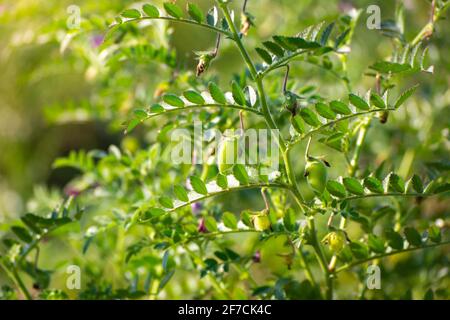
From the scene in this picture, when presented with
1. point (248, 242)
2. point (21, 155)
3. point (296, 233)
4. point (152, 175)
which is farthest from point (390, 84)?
point (21, 155)

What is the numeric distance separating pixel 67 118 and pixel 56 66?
112mm

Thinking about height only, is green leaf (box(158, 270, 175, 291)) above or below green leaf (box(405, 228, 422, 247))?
below

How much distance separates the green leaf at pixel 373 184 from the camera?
0.74 meters

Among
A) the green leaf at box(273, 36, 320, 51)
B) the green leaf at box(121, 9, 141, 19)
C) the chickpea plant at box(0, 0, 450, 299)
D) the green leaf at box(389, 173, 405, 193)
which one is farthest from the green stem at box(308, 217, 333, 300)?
the green leaf at box(121, 9, 141, 19)

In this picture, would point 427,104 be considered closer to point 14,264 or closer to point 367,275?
point 367,275

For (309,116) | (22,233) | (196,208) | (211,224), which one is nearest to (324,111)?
(309,116)

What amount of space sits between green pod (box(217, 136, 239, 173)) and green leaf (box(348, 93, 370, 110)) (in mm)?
140

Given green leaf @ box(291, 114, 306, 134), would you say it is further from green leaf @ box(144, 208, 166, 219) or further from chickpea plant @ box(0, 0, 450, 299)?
green leaf @ box(144, 208, 166, 219)

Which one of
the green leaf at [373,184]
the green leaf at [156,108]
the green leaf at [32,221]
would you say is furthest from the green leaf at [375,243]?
the green leaf at [32,221]

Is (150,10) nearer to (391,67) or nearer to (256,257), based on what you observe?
(391,67)

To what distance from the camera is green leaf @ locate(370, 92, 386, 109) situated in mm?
705

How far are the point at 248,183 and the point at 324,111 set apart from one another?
0.39ft

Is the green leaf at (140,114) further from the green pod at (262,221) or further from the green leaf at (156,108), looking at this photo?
the green pod at (262,221)

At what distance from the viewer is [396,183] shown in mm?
747
